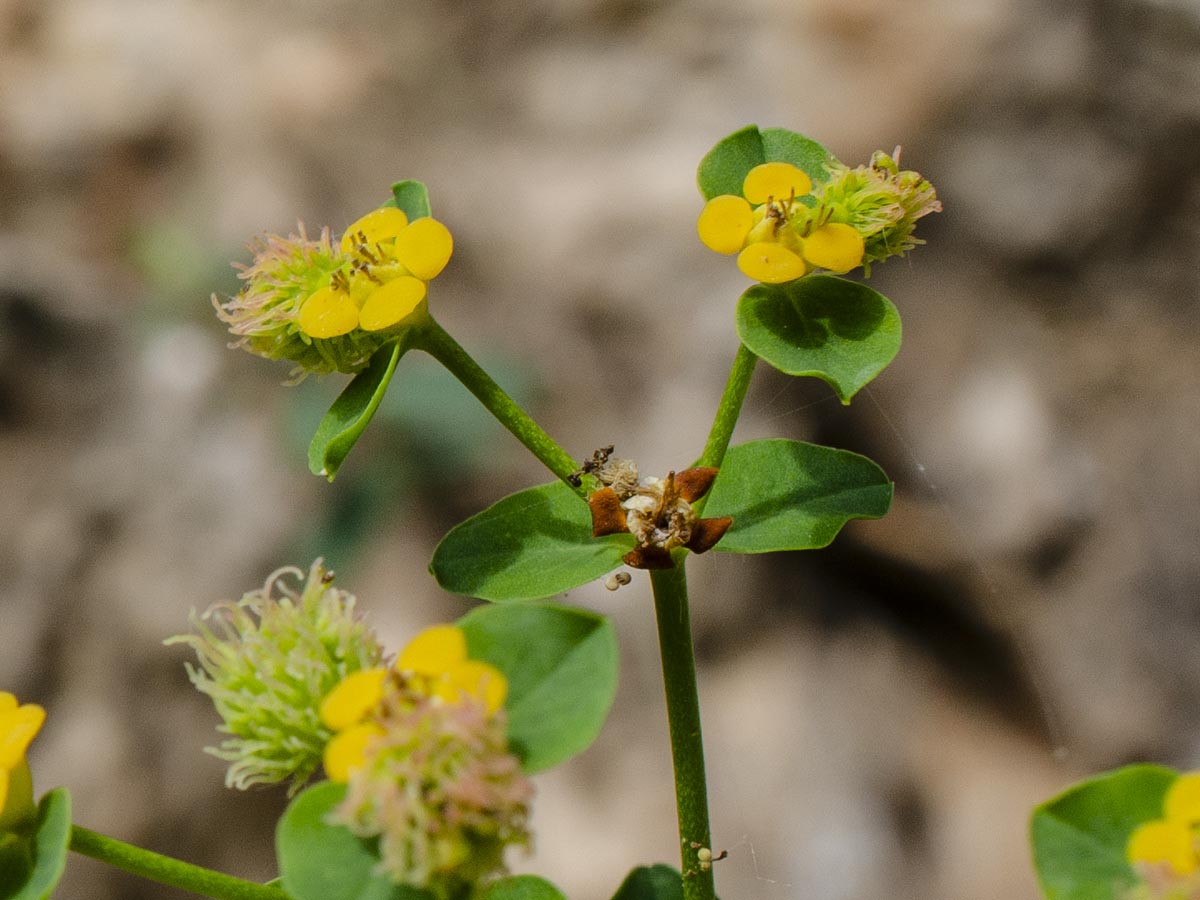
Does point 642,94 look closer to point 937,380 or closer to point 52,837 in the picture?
point 937,380

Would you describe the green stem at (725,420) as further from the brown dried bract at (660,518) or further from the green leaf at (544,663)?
the green leaf at (544,663)

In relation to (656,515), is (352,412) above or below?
above

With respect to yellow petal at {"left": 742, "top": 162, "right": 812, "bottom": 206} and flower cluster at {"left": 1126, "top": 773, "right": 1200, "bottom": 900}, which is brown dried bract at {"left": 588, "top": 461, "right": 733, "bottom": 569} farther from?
flower cluster at {"left": 1126, "top": 773, "right": 1200, "bottom": 900}

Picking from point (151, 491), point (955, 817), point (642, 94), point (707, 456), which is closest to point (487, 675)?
point (707, 456)

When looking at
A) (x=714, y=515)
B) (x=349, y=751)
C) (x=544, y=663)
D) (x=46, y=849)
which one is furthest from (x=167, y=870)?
(x=714, y=515)

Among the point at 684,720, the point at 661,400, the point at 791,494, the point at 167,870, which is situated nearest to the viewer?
the point at 167,870

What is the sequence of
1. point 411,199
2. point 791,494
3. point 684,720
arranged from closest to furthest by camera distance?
point 684,720 < point 791,494 < point 411,199

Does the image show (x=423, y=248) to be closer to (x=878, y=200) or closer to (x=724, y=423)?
(x=724, y=423)
